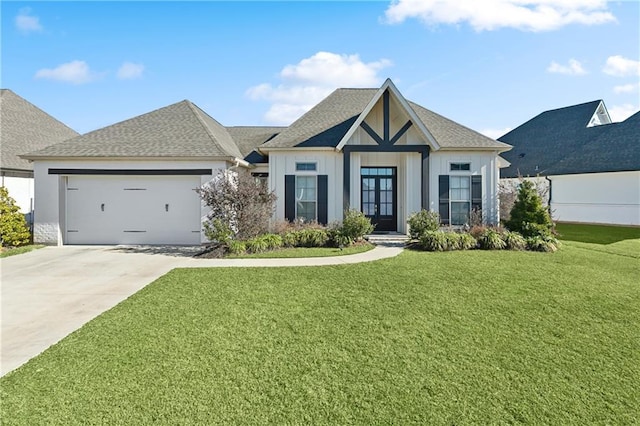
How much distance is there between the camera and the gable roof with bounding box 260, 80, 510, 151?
1332 cm

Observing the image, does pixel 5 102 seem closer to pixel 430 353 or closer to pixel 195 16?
pixel 195 16

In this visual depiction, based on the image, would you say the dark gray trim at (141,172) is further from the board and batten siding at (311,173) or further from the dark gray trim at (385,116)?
the dark gray trim at (385,116)

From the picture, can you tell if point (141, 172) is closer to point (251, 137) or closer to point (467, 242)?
point (251, 137)

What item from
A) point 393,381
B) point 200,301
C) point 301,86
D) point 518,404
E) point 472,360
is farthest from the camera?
point 301,86

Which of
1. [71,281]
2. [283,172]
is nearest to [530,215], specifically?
[283,172]

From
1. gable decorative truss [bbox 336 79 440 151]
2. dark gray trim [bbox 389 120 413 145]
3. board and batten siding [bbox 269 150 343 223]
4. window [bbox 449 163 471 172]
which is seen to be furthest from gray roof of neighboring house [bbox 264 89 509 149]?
dark gray trim [bbox 389 120 413 145]

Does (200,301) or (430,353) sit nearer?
(430,353)

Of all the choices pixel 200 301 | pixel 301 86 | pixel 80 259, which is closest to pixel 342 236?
pixel 200 301

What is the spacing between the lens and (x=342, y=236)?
11.3 metres

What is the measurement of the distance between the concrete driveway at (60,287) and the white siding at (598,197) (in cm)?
2331

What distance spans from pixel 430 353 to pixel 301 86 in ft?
60.8

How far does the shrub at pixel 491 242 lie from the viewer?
34.7ft

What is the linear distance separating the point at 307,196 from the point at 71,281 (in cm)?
817

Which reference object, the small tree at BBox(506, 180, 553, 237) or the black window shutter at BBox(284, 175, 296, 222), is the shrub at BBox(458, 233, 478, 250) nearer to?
the small tree at BBox(506, 180, 553, 237)
